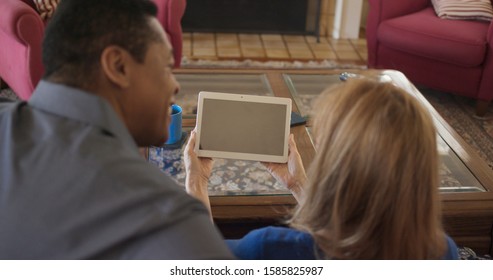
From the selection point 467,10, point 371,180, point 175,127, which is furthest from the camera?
point 467,10

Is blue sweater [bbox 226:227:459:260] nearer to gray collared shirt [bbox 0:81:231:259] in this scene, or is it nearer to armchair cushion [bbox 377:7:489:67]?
gray collared shirt [bbox 0:81:231:259]

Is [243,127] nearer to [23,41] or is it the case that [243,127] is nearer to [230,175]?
[230,175]

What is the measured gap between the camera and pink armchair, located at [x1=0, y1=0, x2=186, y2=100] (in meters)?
2.12

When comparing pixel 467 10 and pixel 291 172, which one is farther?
pixel 467 10

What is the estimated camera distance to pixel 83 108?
2.29 ft

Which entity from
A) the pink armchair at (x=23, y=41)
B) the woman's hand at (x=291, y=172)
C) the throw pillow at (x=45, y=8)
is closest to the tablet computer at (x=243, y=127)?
the woman's hand at (x=291, y=172)

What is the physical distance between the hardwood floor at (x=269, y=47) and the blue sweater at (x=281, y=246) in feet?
8.16

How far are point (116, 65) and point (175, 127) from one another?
2.63 ft

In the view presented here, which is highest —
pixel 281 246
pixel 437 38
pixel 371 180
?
pixel 371 180

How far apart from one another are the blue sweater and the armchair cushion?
1.84m

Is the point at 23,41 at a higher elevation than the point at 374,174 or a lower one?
lower

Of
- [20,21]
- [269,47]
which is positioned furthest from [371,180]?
[269,47]

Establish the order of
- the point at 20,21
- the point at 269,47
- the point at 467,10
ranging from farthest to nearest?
the point at 269,47 < the point at 467,10 < the point at 20,21

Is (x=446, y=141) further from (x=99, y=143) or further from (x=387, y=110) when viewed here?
(x=99, y=143)
